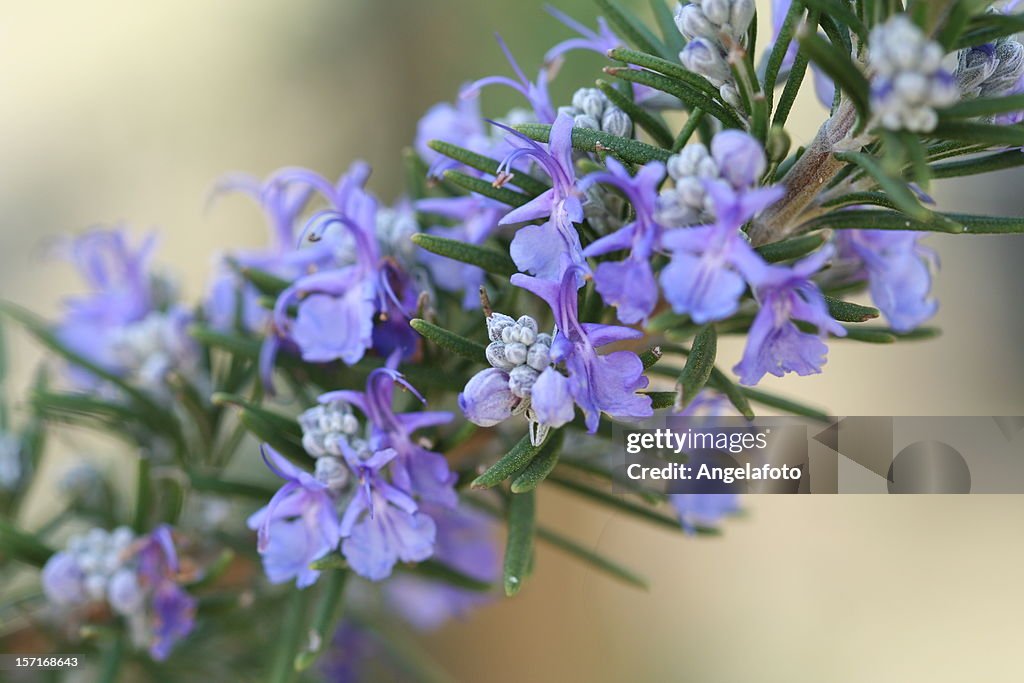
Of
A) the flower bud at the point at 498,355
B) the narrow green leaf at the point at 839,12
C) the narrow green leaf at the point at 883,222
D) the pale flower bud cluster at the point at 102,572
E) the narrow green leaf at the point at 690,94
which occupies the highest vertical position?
the narrow green leaf at the point at 839,12

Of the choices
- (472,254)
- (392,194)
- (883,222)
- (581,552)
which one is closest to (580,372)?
(472,254)

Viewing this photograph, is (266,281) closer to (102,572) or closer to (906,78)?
(102,572)

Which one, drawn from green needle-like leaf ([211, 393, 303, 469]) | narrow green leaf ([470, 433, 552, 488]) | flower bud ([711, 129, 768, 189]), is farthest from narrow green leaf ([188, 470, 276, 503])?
flower bud ([711, 129, 768, 189])

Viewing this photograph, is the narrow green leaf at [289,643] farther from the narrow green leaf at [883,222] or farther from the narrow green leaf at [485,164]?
the narrow green leaf at [883,222]

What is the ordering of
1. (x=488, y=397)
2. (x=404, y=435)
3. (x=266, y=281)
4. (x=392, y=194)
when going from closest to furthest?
(x=488, y=397) < (x=404, y=435) < (x=266, y=281) < (x=392, y=194)

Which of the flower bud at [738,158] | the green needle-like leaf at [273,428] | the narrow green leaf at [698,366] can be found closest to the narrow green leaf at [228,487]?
the green needle-like leaf at [273,428]
